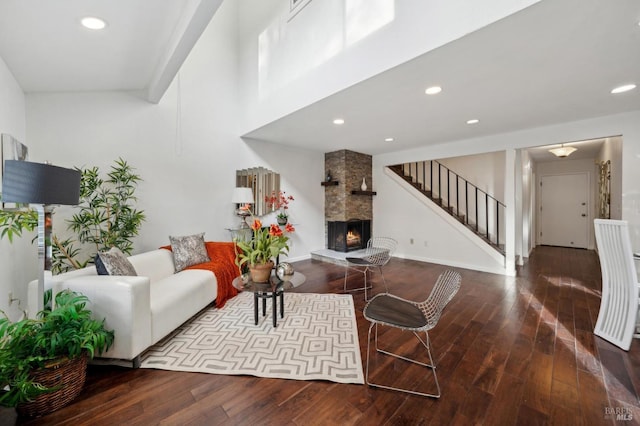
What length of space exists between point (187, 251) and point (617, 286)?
471 centimetres

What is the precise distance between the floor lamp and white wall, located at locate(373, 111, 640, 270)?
18.5ft

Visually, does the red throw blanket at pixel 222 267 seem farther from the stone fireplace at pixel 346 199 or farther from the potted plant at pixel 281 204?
the stone fireplace at pixel 346 199

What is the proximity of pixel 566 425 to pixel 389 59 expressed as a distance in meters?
2.96

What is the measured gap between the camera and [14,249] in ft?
8.20

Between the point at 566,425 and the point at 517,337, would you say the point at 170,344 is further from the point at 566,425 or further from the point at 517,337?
the point at 517,337

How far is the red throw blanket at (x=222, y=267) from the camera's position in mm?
3213

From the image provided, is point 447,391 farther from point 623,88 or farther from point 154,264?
point 623,88

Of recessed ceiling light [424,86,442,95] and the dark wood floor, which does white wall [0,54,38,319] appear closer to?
the dark wood floor

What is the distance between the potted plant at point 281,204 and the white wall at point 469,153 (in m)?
2.48

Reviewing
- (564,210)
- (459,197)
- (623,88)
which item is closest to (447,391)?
(623,88)

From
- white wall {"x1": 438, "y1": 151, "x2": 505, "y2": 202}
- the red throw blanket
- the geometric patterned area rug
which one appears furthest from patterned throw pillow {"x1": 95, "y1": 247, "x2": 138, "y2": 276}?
white wall {"x1": 438, "y1": 151, "x2": 505, "y2": 202}

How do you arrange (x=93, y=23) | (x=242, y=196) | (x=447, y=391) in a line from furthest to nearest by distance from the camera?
1. (x=242, y=196)
2. (x=93, y=23)
3. (x=447, y=391)

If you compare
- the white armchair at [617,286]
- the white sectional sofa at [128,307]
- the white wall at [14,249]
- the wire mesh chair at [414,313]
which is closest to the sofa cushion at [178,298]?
the white sectional sofa at [128,307]

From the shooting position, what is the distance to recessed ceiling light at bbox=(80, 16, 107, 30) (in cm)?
198
